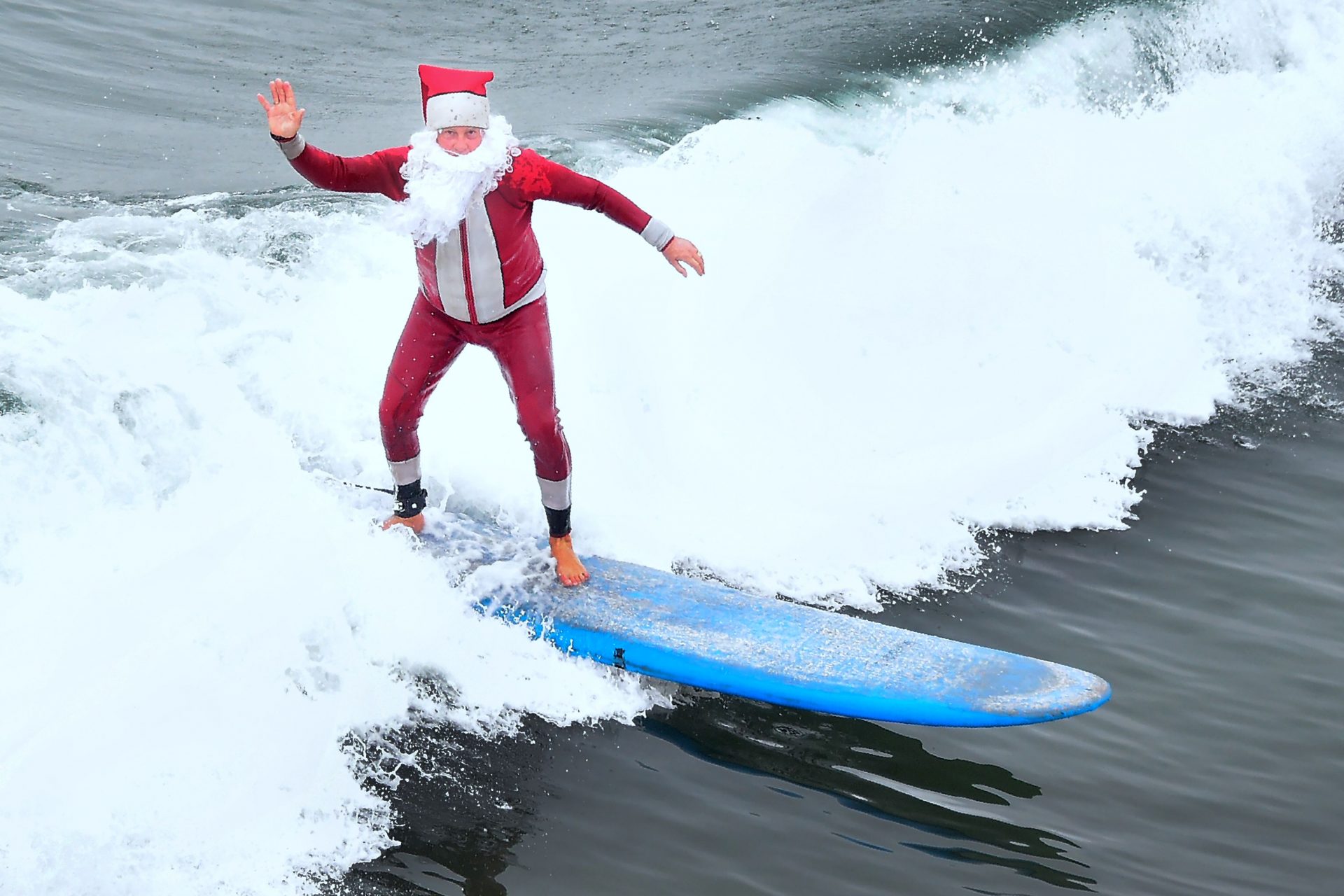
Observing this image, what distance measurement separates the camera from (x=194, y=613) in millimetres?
4090

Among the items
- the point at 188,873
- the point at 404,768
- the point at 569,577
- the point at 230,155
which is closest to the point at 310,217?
the point at 230,155

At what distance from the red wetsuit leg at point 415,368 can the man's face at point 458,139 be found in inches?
24.1

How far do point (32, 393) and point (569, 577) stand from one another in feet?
7.16

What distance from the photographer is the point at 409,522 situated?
196 inches

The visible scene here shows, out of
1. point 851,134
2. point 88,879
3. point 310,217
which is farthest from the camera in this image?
point 851,134

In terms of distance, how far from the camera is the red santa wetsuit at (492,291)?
4246 mm

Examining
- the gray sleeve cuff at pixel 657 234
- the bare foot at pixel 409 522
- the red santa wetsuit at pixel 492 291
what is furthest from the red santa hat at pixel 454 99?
the bare foot at pixel 409 522

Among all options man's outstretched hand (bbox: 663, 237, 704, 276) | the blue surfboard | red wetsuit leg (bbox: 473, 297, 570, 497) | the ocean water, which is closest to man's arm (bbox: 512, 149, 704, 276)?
man's outstretched hand (bbox: 663, 237, 704, 276)

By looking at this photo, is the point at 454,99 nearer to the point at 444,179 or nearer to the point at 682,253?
the point at 444,179

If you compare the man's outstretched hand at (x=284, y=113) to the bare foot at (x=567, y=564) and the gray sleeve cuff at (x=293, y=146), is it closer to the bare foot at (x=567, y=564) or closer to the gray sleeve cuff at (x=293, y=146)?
the gray sleeve cuff at (x=293, y=146)

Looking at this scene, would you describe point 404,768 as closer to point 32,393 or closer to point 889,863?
point 889,863

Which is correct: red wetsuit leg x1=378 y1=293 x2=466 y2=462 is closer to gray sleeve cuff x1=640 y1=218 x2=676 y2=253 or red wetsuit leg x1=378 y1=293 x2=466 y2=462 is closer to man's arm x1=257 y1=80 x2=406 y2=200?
man's arm x1=257 y1=80 x2=406 y2=200

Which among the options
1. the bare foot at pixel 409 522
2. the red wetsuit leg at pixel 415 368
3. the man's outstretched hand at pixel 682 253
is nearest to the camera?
the man's outstretched hand at pixel 682 253

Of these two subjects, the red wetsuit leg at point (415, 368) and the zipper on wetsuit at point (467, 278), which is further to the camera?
the red wetsuit leg at point (415, 368)
